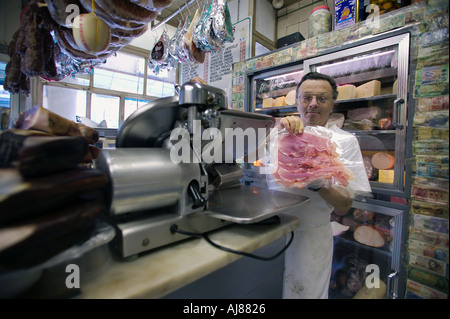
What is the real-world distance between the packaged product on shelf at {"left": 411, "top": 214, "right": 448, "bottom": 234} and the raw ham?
41.8 inches

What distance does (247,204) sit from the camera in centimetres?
76

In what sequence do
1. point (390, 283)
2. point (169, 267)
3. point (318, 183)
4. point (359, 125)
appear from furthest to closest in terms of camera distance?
point (359, 125)
point (390, 283)
point (318, 183)
point (169, 267)

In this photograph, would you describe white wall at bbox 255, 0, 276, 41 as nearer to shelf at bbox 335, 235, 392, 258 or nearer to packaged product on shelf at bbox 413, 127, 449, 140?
packaged product on shelf at bbox 413, 127, 449, 140

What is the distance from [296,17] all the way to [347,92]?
191cm

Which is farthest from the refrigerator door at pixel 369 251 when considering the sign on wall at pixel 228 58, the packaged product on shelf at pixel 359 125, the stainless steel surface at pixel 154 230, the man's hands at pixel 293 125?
the sign on wall at pixel 228 58

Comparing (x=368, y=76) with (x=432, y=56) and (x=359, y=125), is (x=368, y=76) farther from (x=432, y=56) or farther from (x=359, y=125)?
(x=432, y=56)

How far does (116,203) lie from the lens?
51 cm

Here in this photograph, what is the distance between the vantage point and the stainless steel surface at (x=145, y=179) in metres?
0.52

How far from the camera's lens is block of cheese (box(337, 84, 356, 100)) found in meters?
2.08

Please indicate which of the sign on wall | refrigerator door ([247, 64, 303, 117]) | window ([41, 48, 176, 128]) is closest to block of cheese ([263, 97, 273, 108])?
refrigerator door ([247, 64, 303, 117])

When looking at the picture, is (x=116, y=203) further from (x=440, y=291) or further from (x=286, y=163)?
(x=440, y=291)

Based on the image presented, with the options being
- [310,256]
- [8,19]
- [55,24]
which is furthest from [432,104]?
[8,19]
